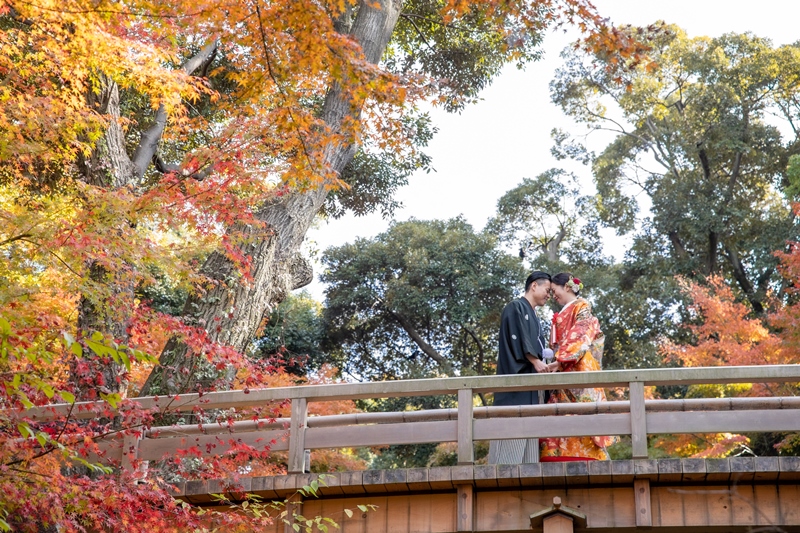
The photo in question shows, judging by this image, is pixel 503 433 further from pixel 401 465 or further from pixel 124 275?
pixel 401 465

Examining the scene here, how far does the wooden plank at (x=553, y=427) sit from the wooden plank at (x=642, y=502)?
314 millimetres

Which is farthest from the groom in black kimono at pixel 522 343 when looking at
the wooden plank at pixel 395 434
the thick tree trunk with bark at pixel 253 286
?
the thick tree trunk with bark at pixel 253 286

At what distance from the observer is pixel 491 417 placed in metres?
6.09

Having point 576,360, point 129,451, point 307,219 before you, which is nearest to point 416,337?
point 307,219

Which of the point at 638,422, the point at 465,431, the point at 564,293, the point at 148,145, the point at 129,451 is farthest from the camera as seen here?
the point at 148,145

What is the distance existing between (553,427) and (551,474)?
309 mm

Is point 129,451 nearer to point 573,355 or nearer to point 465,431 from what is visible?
point 465,431

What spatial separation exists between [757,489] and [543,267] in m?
13.9

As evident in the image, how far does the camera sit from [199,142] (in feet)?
44.8

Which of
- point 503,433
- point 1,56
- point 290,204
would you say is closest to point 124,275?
point 1,56

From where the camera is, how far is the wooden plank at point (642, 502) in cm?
538

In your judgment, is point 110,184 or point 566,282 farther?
point 110,184

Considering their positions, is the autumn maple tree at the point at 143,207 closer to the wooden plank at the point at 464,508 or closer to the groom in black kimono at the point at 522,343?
the wooden plank at the point at 464,508

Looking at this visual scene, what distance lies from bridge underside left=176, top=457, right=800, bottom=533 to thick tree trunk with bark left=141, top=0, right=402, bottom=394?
2313mm
